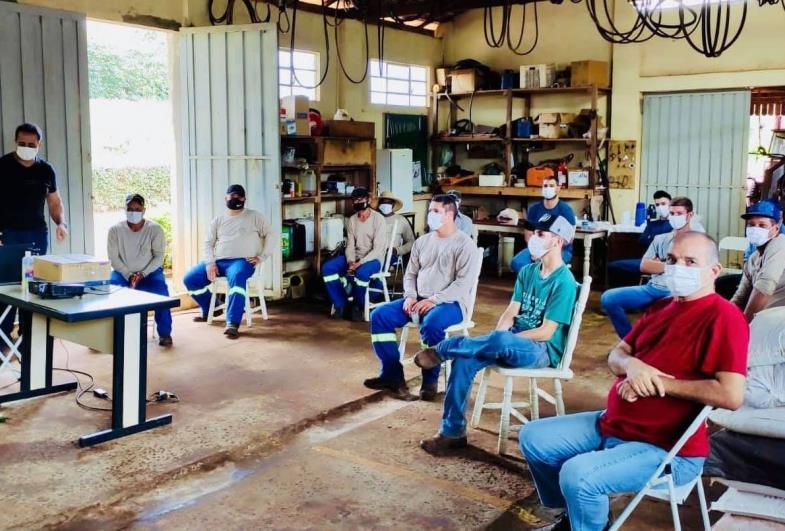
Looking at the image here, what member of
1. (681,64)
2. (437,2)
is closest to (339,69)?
(437,2)

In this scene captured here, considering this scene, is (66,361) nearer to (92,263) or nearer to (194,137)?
(92,263)

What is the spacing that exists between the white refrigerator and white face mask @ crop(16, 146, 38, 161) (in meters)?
4.36

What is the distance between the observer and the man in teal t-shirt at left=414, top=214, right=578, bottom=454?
3.90m

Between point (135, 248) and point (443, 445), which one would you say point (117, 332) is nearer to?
point (443, 445)

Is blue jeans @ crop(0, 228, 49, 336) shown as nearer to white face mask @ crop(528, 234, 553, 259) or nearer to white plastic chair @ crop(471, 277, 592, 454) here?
white plastic chair @ crop(471, 277, 592, 454)

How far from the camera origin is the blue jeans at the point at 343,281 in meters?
7.28

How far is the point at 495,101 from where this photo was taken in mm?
10398

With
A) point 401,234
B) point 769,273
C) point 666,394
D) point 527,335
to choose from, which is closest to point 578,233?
point 401,234

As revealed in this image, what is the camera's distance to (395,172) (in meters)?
9.58

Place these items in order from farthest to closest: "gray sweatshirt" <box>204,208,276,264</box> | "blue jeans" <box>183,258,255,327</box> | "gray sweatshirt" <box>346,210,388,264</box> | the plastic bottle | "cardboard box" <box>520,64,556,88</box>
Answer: "cardboard box" <box>520,64,556,88</box>
"gray sweatshirt" <box>346,210,388,264</box>
"gray sweatshirt" <box>204,208,276,264</box>
"blue jeans" <box>183,258,255,327</box>
the plastic bottle

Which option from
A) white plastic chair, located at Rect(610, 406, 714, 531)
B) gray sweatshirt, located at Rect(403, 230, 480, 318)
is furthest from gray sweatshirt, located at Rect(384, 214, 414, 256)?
white plastic chair, located at Rect(610, 406, 714, 531)

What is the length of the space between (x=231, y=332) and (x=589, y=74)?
5.18m

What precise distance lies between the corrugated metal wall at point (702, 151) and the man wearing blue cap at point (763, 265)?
436 centimetres

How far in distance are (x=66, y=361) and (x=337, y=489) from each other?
9.61ft
